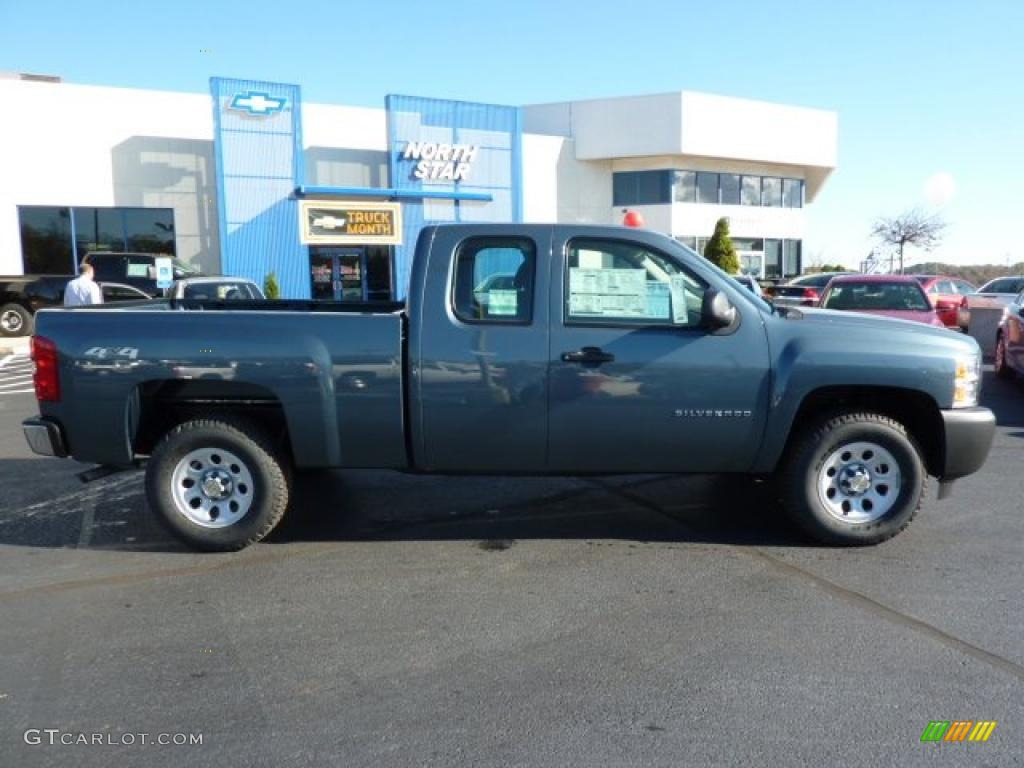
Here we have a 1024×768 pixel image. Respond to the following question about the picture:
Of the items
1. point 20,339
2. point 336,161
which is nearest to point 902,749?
point 20,339

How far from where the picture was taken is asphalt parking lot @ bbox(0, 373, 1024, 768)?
10.3ft

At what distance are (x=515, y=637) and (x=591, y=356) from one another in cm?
168

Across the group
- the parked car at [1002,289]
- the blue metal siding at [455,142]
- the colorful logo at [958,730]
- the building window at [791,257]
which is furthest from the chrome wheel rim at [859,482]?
the building window at [791,257]

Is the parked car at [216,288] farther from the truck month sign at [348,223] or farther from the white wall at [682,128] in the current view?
the white wall at [682,128]

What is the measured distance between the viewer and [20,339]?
19672 mm

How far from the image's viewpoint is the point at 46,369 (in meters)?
5.06

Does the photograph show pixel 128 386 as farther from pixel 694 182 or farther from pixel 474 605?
pixel 694 182

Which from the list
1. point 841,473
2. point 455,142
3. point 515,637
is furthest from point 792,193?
point 515,637

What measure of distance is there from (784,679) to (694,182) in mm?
33707

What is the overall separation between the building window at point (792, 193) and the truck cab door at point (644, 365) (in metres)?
36.5

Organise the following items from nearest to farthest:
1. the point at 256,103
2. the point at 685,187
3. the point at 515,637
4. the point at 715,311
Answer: the point at 515,637
the point at 715,311
the point at 256,103
the point at 685,187

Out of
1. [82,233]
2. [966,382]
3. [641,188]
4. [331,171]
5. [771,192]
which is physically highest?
[771,192]

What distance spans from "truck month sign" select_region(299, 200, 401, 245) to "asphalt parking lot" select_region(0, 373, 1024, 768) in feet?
69.1

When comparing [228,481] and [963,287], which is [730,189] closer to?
[963,287]
